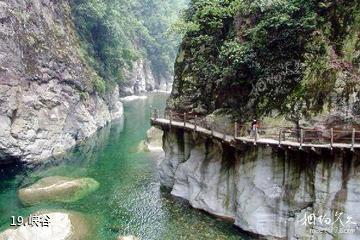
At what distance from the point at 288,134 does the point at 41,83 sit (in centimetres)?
3119

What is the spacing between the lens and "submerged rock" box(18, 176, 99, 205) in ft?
112

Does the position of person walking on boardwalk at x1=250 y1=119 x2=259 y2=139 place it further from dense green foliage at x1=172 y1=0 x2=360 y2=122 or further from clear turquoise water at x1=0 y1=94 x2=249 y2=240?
clear turquoise water at x1=0 y1=94 x2=249 y2=240

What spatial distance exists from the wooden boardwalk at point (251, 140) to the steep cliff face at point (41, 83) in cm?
1628

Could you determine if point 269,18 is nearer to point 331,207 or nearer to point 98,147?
point 331,207

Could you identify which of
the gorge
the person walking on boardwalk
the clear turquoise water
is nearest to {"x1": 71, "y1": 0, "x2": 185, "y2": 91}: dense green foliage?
the gorge

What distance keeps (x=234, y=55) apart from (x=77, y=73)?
3195 cm

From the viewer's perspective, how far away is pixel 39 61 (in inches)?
1841

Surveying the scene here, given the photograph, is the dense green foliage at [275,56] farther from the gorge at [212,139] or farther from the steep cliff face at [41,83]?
the steep cliff face at [41,83]

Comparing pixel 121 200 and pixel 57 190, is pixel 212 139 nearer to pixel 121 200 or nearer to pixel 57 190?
pixel 121 200

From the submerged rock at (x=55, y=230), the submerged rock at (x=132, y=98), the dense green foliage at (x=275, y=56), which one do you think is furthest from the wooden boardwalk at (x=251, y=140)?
the submerged rock at (x=132, y=98)

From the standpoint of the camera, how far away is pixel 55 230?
91.0 ft

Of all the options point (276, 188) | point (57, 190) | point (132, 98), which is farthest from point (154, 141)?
point (132, 98)

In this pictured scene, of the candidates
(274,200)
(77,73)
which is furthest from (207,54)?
(77,73)

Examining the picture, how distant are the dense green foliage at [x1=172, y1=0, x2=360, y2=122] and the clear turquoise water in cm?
774
